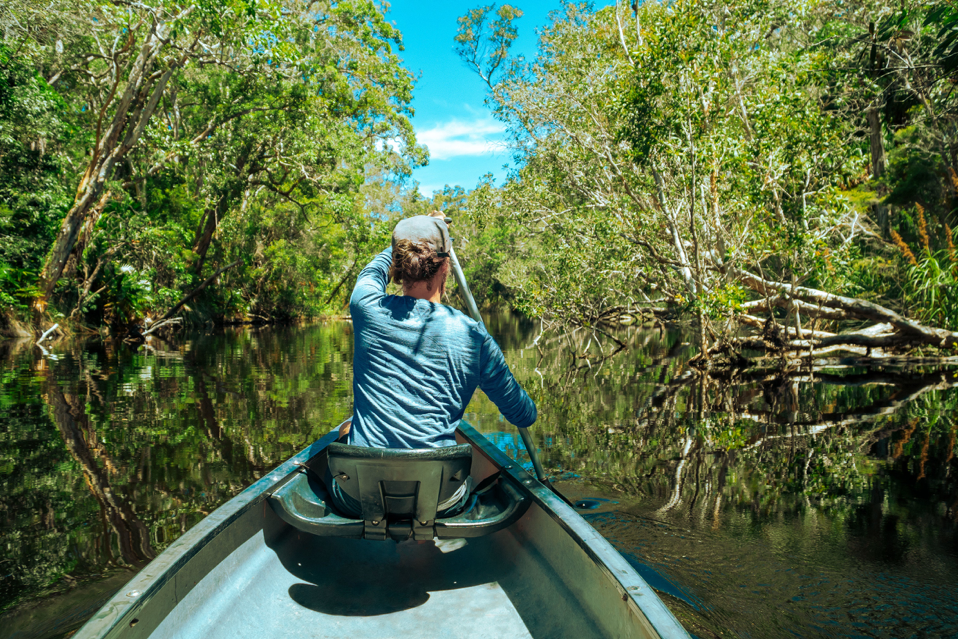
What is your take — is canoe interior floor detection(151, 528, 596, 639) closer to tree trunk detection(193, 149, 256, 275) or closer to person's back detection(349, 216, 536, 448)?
person's back detection(349, 216, 536, 448)

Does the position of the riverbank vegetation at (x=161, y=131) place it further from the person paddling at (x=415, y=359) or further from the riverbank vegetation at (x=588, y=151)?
the person paddling at (x=415, y=359)

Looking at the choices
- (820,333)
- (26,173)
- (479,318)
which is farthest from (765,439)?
→ (26,173)

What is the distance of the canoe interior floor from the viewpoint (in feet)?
6.66

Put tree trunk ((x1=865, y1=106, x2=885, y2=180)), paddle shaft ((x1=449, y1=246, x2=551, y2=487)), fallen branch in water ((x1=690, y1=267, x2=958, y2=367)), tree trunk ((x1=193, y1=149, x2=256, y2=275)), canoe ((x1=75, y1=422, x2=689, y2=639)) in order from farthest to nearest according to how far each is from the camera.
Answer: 1. tree trunk ((x1=865, y1=106, x2=885, y2=180))
2. tree trunk ((x1=193, y1=149, x2=256, y2=275))
3. fallen branch in water ((x1=690, y1=267, x2=958, y2=367))
4. paddle shaft ((x1=449, y1=246, x2=551, y2=487))
5. canoe ((x1=75, y1=422, x2=689, y2=639))

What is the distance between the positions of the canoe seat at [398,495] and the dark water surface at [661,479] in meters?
0.96

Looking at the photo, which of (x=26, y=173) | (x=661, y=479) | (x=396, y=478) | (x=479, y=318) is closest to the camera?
(x=396, y=478)

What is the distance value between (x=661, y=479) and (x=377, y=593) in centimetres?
279

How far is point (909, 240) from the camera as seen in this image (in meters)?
18.1

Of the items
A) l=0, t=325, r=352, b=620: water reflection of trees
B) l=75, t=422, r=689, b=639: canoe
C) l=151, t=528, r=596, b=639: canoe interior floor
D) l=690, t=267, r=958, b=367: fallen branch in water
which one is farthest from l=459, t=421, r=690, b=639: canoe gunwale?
l=690, t=267, r=958, b=367: fallen branch in water

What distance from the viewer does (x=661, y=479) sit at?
4.50 metres

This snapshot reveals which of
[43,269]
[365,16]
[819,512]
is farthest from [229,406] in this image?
[365,16]

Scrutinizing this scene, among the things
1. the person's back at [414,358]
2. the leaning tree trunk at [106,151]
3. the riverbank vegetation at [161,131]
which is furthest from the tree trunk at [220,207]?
the person's back at [414,358]

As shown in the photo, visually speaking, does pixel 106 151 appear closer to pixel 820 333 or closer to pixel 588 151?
pixel 588 151

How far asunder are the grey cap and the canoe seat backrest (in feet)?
2.69
